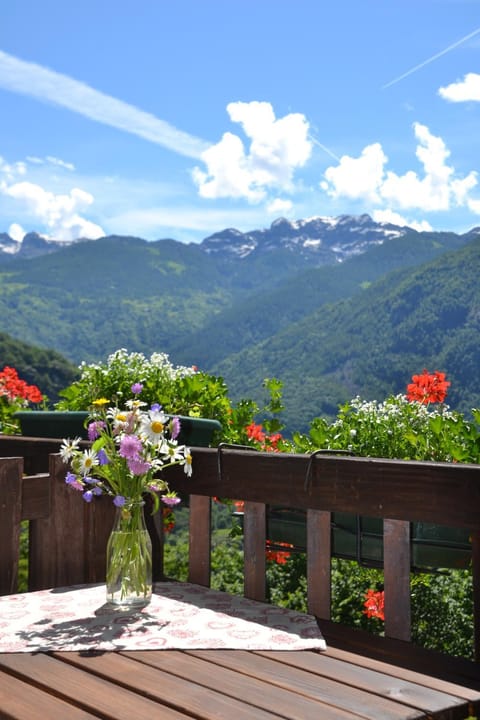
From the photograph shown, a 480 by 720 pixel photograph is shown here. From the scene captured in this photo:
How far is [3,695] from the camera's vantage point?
4.91 ft

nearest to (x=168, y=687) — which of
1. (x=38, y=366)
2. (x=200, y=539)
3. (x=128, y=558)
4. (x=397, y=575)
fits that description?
(x=128, y=558)

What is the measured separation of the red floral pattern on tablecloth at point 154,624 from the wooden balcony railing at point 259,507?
18 centimetres

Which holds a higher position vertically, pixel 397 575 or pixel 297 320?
pixel 297 320

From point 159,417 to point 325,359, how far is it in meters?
116

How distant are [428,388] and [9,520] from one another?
228cm

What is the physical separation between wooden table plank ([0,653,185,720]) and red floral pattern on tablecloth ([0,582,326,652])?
86mm

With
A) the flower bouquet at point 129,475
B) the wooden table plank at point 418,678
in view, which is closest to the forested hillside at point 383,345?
the flower bouquet at point 129,475

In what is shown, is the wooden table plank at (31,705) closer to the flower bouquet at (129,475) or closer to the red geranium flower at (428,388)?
the flower bouquet at (129,475)

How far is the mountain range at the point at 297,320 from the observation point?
4102 inches

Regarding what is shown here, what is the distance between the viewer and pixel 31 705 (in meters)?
1.44

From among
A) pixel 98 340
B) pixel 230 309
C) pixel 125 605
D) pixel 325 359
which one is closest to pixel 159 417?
pixel 125 605

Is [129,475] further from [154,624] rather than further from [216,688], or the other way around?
[216,688]

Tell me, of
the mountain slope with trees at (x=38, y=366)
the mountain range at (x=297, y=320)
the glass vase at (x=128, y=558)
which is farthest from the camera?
the mountain range at (x=297, y=320)

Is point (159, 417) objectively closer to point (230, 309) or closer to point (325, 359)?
point (325, 359)
